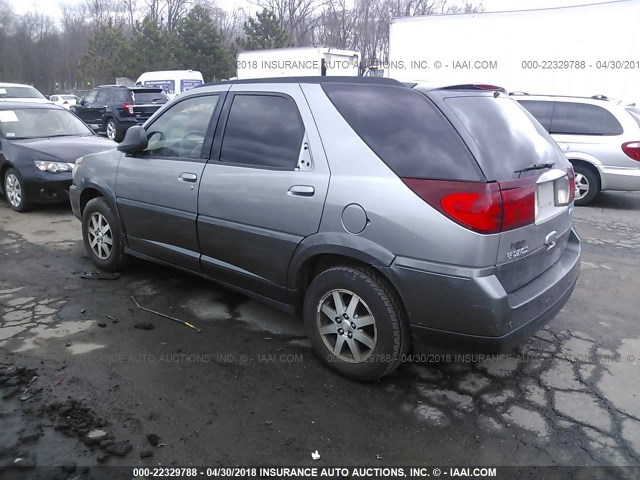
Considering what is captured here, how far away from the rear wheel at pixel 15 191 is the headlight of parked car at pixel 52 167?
1.14 feet

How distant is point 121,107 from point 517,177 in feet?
56.9

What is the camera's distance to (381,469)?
2426 mm

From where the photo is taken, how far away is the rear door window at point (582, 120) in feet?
26.5

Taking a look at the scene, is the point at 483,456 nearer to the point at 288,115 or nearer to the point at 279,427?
the point at 279,427

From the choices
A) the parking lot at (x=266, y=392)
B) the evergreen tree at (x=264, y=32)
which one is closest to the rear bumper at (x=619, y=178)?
the parking lot at (x=266, y=392)

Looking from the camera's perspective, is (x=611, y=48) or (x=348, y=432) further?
(x=611, y=48)

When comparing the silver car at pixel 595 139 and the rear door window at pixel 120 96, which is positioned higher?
the rear door window at pixel 120 96

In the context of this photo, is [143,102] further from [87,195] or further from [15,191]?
[87,195]

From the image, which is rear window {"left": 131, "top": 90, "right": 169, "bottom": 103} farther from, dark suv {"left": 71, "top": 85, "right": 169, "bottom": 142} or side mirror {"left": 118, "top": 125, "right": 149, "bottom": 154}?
side mirror {"left": 118, "top": 125, "right": 149, "bottom": 154}

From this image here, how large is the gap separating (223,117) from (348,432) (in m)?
2.35

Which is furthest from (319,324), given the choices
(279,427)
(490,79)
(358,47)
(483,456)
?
(358,47)

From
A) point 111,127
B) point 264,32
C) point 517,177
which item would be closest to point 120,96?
point 111,127

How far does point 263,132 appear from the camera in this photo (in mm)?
3436

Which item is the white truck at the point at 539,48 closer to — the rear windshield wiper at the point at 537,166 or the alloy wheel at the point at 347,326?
the rear windshield wiper at the point at 537,166
